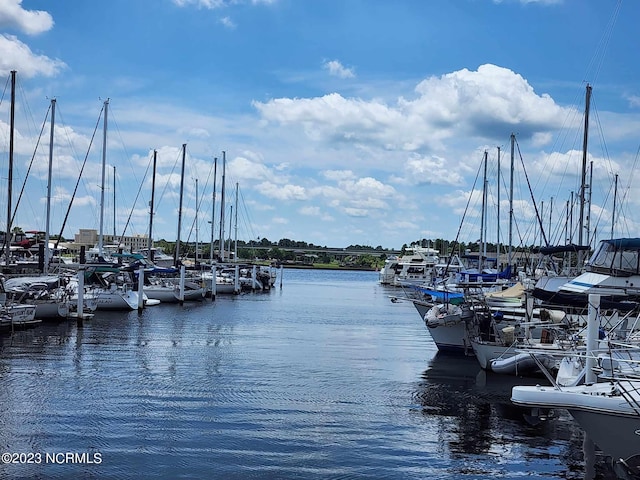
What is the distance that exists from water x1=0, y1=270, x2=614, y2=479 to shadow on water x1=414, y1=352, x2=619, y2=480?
0.07 m

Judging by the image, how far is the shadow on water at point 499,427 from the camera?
1842cm

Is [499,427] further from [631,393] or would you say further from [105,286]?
[105,286]

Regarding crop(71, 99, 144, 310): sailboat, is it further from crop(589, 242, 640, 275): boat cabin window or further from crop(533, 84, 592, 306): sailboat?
crop(589, 242, 640, 275): boat cabin window

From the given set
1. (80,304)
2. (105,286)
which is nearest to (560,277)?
(80,304)

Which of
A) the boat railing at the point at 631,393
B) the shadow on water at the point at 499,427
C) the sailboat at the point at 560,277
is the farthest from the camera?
the sailboat at the point at 560,277

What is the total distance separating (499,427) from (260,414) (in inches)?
291

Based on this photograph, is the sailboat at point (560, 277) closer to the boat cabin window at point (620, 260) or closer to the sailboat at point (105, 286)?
the boat cabin window at point (620, 260)

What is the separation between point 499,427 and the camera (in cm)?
2227

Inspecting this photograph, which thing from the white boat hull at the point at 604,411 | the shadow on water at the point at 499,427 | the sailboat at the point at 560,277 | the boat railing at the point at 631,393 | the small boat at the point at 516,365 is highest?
the sailboat at the point at 560,277

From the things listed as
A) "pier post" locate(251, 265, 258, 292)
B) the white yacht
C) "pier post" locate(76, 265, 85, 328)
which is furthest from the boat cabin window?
the white yacht

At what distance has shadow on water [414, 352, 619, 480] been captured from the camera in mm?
18422

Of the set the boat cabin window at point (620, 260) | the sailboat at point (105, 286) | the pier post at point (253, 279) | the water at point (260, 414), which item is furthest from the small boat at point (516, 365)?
the pier post at point (253, 279)

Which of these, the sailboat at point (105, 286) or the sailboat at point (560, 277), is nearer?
the sailboat at point (560, 277)

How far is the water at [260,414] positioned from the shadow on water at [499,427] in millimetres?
67
